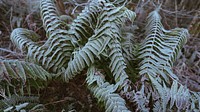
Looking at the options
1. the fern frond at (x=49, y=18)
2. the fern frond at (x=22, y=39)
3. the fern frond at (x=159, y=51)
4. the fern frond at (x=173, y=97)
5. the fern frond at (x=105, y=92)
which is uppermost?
the fern frond at (x=49, y=18)

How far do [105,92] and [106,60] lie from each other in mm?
243

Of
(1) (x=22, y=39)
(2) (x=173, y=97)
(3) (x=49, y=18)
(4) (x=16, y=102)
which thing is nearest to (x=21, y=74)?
(4) (x=16, y=102)

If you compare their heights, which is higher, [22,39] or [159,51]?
[22,39]

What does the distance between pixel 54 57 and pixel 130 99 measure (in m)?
0.50

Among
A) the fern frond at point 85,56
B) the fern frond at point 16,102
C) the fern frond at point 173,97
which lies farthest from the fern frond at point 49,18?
the fern frond at point 173,97

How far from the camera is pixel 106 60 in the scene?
1.55m

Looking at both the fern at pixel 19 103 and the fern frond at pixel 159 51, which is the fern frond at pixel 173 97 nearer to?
the fern frond at pixel 159 51

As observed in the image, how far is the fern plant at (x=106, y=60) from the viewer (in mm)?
1360

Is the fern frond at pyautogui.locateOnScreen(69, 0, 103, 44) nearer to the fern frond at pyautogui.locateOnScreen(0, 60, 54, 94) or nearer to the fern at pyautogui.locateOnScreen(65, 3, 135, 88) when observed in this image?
the fern at pyautogui.locateOnScreen(65, 3, 135, 88)

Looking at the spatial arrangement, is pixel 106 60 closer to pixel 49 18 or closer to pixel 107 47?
pixel 107 47

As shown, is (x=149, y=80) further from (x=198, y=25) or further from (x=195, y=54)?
(x=198, y=25)

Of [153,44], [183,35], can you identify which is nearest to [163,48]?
[153,44]

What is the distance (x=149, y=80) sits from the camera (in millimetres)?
1467

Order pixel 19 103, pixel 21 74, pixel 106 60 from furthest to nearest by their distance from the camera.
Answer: pixel 106 60 < pixel 19 103 < pixel 21 74
